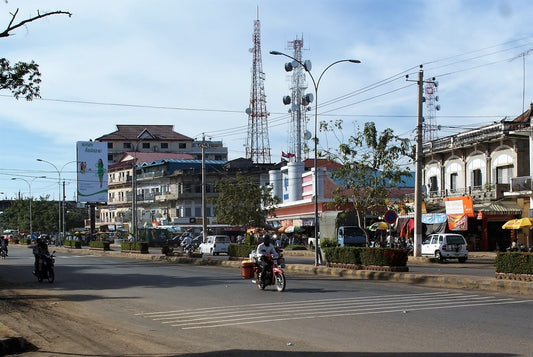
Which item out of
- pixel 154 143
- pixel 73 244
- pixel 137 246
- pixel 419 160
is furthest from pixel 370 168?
pixel 154 143

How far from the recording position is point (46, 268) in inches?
931

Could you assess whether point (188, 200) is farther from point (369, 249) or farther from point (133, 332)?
point (133, 332)

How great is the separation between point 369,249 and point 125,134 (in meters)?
106

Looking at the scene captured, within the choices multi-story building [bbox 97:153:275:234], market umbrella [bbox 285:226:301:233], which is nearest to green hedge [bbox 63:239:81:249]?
multi-story building [bbox 97:153:275:234]

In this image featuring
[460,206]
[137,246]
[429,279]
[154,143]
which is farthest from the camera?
[154,143]

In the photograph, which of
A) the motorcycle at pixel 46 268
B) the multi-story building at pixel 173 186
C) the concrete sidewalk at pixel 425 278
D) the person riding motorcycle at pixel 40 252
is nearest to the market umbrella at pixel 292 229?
the concrete sidewalk at pixel 425 278

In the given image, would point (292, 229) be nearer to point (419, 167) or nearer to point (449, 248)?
point (449, 248)

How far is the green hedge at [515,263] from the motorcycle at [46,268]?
15.9m

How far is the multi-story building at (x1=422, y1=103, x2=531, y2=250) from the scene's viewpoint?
137 feet

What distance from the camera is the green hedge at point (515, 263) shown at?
19.0 m

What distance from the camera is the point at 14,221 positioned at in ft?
404

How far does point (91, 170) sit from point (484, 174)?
34.7 meters

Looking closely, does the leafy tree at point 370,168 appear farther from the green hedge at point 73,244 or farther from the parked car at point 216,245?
the green hedge at point 73,244

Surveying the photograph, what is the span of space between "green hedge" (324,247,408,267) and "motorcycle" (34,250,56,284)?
452 inches
